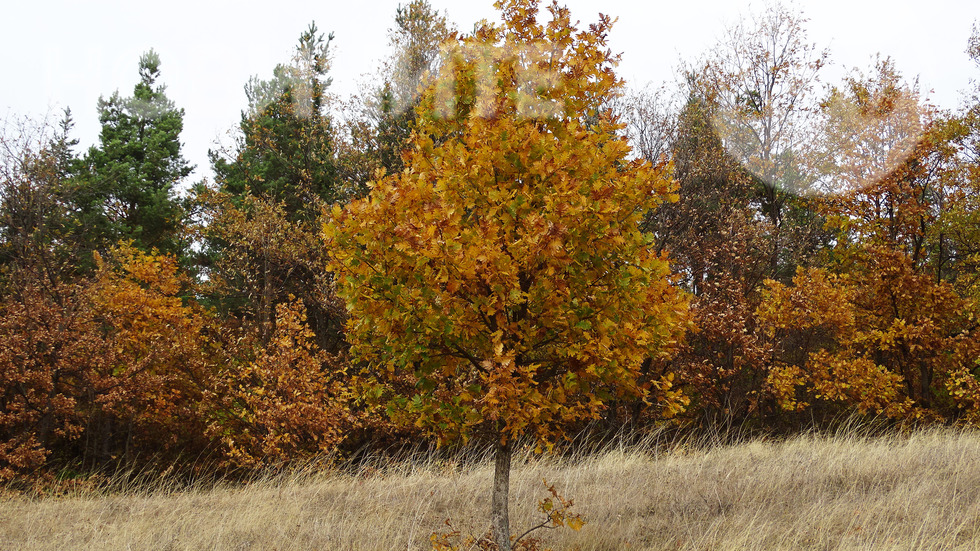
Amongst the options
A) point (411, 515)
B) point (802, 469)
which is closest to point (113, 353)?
point (411, 515)

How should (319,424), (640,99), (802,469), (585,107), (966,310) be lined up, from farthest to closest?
(640,99)
(966,310)
(319,424)
(802,469)
(585,107)

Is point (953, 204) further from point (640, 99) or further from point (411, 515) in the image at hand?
point (411, 515)

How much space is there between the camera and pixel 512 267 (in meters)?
4.03

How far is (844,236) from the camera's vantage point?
1377 centimetres

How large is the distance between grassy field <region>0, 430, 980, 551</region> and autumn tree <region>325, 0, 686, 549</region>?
1.93 metres

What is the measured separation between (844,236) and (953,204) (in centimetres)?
210

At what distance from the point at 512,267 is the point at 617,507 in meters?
3.83

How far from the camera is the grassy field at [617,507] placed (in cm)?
564

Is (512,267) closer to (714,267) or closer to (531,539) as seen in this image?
(531,539)

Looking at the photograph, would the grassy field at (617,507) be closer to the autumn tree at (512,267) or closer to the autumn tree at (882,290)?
the autumn tree at (512,267)

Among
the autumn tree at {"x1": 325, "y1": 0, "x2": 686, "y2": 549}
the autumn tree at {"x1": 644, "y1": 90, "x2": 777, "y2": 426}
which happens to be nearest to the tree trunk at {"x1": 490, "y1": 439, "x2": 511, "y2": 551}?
the autumn tree at {"x1": 325, "y1": 0, "x2": 686, "y2": 549}

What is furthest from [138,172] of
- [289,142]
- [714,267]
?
[714,267]

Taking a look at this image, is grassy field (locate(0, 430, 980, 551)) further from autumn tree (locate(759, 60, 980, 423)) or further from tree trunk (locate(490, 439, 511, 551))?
autumn tree (locate(759, 60, 980, 423))

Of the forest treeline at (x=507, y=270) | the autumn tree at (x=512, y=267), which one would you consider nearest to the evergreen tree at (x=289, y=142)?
the forest treeline at (x=507, y=270)
